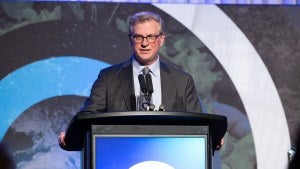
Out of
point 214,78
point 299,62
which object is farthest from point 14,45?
point 299,62

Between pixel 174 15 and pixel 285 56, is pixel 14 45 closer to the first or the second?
pixel 174 15

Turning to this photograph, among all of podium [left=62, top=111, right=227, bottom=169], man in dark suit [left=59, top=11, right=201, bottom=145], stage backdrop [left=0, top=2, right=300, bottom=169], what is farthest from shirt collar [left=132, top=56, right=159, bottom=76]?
stage backdrop [left=0, top=2, right=300, bottom=169]

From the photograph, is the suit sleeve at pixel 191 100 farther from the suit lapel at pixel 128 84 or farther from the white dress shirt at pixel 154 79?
the suit lapel at pixel 128 84

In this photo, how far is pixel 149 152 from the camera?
2.22 m

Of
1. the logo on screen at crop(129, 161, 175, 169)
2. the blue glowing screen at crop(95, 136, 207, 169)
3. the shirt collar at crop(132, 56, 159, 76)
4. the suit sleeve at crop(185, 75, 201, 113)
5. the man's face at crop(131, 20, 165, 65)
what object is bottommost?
the logo on screen at crop(129, 161, 175, 169)

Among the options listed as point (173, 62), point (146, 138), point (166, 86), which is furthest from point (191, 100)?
point (173, 62)

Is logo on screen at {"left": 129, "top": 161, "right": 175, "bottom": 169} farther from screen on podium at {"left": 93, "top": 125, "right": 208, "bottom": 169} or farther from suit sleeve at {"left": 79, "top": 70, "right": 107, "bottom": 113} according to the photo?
suit sleeve at {"left": 79, "top": 70, "right": 107, "bottom": 113}

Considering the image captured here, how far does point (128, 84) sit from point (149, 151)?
613mm

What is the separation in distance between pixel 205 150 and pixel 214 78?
2243 mm

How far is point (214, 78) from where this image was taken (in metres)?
4.48

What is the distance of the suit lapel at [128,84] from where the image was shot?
2.69 metres

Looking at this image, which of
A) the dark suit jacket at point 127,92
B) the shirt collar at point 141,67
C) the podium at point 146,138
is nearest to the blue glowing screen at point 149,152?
the podium at point 146,138

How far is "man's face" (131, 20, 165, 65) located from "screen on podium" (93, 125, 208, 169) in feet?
2.34

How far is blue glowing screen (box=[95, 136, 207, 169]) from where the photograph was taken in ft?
7.25
